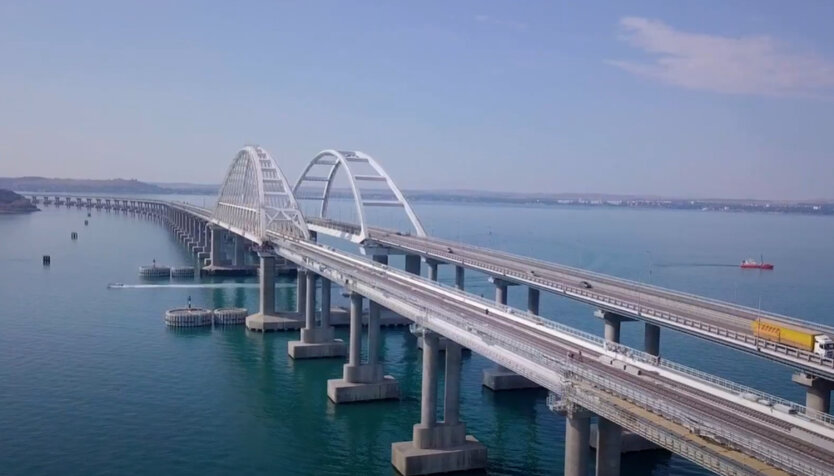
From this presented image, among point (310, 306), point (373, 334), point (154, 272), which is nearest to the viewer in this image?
point (373, 334)

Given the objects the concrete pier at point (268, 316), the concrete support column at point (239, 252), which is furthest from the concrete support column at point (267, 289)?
the concrete support column at point (239, 252)

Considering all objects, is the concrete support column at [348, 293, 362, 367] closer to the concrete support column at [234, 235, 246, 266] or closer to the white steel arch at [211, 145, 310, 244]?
the white steel arch at [211, 145, 310, 244]

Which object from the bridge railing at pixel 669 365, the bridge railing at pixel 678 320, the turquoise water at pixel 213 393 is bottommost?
the turquoise water at pixel 213 393

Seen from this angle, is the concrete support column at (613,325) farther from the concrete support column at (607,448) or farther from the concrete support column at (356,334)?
the concrete support column at (607,448)

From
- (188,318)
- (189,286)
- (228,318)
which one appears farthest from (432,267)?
(189,286)

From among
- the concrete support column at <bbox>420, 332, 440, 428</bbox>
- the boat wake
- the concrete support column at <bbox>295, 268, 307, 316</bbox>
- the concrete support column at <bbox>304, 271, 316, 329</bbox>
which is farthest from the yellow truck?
the boat wake

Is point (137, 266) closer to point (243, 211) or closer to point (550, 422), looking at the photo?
point (243, 211)

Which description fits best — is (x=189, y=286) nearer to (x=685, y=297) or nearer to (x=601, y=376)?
(x=685, y=297)
